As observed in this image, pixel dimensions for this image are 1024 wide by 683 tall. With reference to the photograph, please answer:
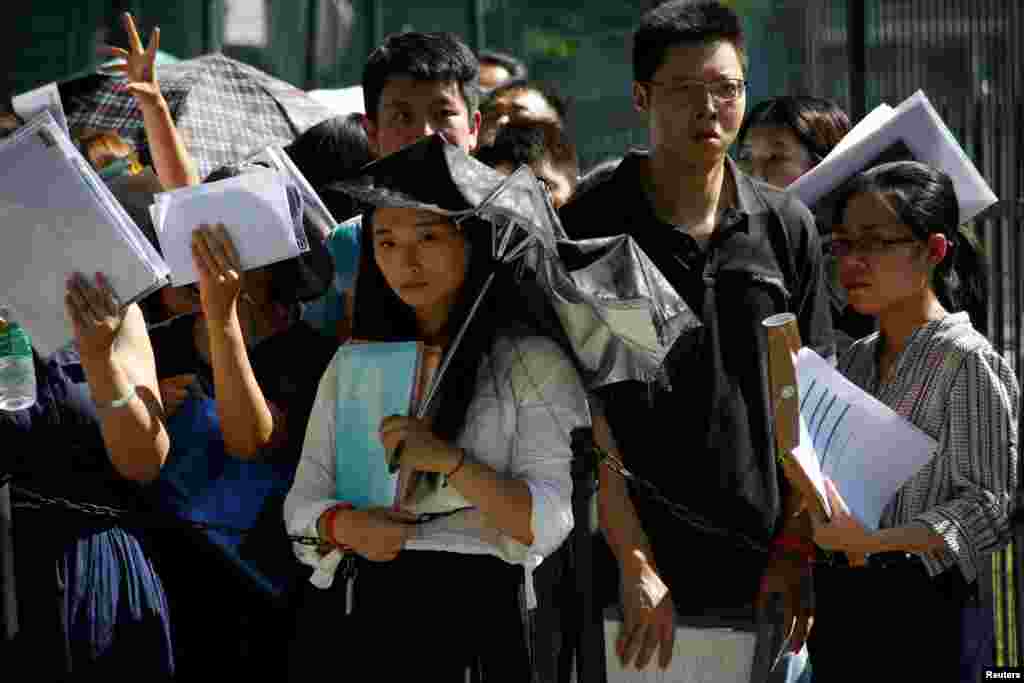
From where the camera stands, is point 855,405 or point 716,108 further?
point 716,108

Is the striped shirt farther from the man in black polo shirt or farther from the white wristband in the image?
the white wristband

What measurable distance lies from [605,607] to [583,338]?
2.18ft

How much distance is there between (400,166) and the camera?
3.53m

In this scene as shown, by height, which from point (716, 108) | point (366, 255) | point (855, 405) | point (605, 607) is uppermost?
point (716, 108)

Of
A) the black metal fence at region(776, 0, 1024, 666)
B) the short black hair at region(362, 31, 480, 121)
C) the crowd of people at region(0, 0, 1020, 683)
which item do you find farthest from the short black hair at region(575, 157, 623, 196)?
the black metal fence at region(776, 0, 1024, 666)

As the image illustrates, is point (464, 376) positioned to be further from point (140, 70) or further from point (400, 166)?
point (140, 70)

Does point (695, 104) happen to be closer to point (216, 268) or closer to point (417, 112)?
point (417, 112)

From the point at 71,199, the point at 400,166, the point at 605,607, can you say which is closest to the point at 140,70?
the point at 71,199

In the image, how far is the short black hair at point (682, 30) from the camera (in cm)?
399

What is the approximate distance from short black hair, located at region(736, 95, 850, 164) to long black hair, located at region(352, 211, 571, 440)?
183 cm

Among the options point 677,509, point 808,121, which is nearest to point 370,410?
point 677,509

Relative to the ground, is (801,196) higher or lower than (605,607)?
higher

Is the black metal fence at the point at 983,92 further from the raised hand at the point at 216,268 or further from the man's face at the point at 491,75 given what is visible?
the raised hand at the point at 216,268

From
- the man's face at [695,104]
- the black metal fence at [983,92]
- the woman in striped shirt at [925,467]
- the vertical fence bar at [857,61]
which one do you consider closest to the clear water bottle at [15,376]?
the man's face at [695,104]
